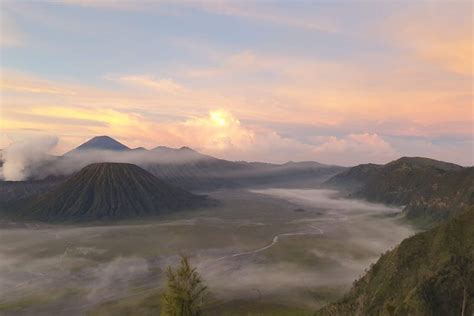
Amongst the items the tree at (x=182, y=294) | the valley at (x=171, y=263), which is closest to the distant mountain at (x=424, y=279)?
the valley at (x=171, y=263)

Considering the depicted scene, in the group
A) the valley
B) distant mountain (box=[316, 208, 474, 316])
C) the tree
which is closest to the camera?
the tree

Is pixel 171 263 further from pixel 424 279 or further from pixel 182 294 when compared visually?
pixel 182 294

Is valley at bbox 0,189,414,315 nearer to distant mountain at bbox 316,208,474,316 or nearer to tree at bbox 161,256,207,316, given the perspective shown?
distant mountain at bbox 316,208,474,316

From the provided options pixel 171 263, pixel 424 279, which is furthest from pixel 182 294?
pixel 171 263

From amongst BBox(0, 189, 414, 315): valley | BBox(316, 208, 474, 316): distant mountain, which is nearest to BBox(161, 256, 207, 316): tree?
BBox(316, 208, 474, 316): distant mountain

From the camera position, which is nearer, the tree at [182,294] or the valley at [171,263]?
the tree at [182,294]

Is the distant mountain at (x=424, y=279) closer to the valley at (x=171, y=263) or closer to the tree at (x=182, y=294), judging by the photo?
the valley at (x=171, y=263)

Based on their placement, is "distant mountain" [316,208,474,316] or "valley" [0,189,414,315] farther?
"valley" [0,189,414,315]

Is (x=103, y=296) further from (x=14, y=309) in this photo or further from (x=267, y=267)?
(x=267, y=267)

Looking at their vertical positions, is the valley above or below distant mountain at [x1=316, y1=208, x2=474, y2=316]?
below
